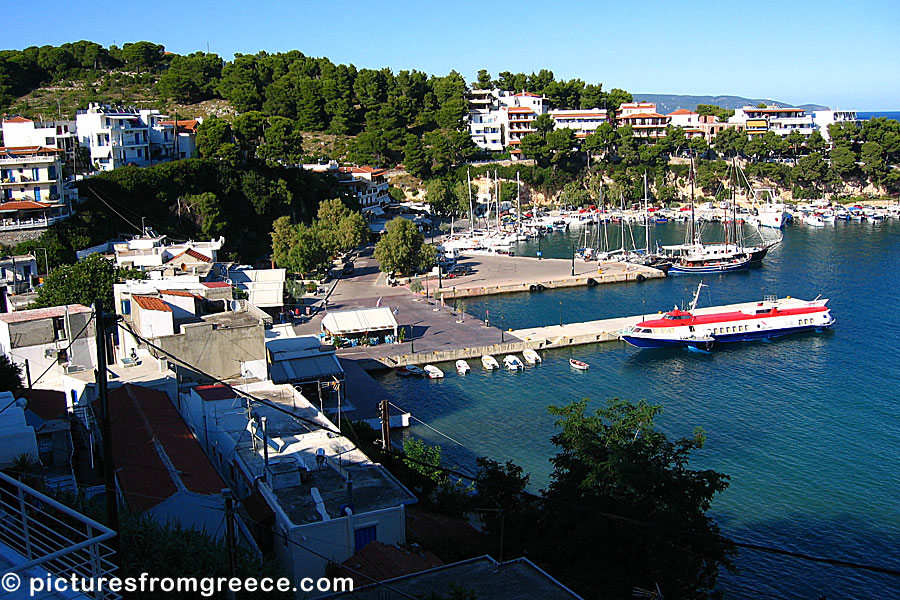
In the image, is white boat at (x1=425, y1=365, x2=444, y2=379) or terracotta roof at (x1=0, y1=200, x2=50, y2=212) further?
terracotta roof at (x1=0, y1=200, x2=50, y2=212)

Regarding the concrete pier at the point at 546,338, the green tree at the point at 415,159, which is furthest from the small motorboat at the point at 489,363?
the green tree at the point at 415,159

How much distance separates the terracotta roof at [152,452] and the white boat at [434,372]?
835cm

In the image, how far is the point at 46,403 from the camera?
38.0ft

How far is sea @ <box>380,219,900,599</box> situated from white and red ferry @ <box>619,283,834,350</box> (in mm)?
356

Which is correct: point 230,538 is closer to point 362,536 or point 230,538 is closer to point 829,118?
point 362,536

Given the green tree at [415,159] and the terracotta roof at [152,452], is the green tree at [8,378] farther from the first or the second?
the green tree at [415,159]

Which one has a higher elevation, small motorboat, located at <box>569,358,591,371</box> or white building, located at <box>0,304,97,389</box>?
white building, located at <box>0,304,97,389</box>

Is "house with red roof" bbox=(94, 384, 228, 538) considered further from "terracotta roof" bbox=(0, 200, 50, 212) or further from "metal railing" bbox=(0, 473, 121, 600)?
"terracotta roof" bbox=(0, 200, 50, 212)

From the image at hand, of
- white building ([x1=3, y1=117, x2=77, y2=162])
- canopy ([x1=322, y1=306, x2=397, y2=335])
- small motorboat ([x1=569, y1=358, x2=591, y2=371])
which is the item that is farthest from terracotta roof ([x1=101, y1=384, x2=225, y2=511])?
white building ([x1=3, y1=117, x2=77, y2=162])

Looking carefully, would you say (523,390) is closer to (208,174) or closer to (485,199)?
(208,174)

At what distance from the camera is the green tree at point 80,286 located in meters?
17.9

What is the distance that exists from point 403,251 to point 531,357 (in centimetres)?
1001

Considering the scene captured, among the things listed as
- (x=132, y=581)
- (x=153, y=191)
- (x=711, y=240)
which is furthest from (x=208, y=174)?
(x=132, y=581)

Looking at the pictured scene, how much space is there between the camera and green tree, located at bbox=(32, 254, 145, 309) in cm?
1791
